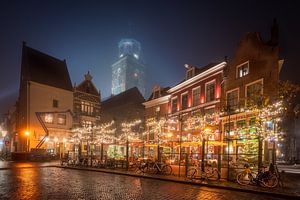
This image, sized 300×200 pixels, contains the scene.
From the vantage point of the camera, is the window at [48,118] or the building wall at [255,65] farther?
the window at [48,118]

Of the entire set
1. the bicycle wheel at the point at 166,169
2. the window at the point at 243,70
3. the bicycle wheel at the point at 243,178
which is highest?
the window at the point at 243,70

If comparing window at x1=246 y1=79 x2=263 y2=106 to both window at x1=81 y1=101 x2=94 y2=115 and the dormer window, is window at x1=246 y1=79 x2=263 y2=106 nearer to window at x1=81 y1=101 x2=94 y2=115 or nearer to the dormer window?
the dormer window

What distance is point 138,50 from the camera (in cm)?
16038

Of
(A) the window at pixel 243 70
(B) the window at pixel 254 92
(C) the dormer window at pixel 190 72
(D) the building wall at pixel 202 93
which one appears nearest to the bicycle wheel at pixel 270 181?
(B) the window at pixel 254 92

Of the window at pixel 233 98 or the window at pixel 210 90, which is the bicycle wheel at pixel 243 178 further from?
the window at pixel 210 90

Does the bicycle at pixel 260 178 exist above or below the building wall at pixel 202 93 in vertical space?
below

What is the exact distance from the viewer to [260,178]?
16000 millimetres

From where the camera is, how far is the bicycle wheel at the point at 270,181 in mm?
15414

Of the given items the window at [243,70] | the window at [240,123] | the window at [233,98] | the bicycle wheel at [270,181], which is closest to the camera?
the bicycle wheel at [270,181]

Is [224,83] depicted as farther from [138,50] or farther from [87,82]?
[138,50]

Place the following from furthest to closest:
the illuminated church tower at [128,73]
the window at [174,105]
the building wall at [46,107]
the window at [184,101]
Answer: the illuminated church tower at [128,73]
the building wall at [46,107]
the window at [174,105]
the window at [184,101]

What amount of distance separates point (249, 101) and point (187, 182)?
10791mm

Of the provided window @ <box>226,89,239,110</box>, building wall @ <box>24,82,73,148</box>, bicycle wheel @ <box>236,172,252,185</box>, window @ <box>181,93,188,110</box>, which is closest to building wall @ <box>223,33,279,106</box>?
window @ <box>226,89,239,110</box>

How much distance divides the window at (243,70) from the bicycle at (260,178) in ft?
47.5
